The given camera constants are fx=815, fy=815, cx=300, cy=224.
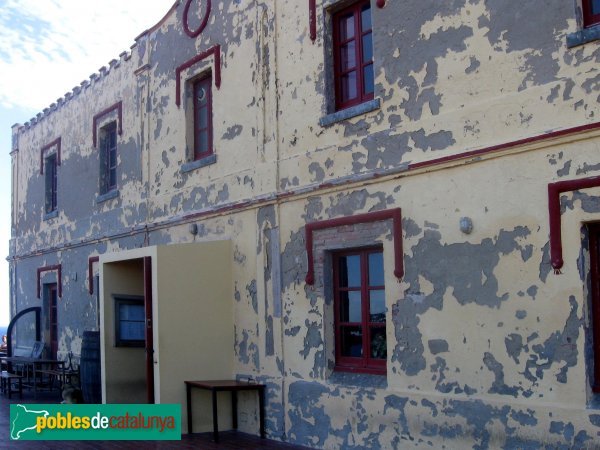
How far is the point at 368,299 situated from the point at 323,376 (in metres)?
1.13

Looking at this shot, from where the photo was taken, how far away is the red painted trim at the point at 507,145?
23.6ft

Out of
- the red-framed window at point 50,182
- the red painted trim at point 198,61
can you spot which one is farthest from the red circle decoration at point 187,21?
the red-framed window at point 50,182

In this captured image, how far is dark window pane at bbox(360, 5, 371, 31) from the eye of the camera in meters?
9.81

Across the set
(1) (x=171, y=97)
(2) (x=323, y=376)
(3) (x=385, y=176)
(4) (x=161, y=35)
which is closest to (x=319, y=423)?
(2) (x=323, y=376)

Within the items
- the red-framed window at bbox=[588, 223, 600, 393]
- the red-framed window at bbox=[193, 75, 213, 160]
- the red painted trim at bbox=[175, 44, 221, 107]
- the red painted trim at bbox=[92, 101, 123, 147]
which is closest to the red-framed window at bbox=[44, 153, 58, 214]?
the red painted trim at bbox=[92, 101, 123, 147]

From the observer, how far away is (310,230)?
1017cm

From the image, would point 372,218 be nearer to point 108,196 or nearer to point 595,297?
point 595,297

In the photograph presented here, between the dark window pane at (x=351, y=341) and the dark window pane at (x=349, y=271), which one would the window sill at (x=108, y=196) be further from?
the dark window pane at (x=351, y=341)

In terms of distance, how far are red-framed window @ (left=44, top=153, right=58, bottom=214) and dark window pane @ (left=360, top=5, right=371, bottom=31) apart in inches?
431

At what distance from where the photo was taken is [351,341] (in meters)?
9.84

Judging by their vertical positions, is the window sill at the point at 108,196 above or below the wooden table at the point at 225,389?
above

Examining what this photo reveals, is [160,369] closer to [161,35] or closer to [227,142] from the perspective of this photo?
[227,142]

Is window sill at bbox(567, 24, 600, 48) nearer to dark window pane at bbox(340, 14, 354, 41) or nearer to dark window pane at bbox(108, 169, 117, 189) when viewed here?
dark window pane at bbox(340, 14, 354, 41)

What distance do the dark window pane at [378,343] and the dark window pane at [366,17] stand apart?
11.9 feet
